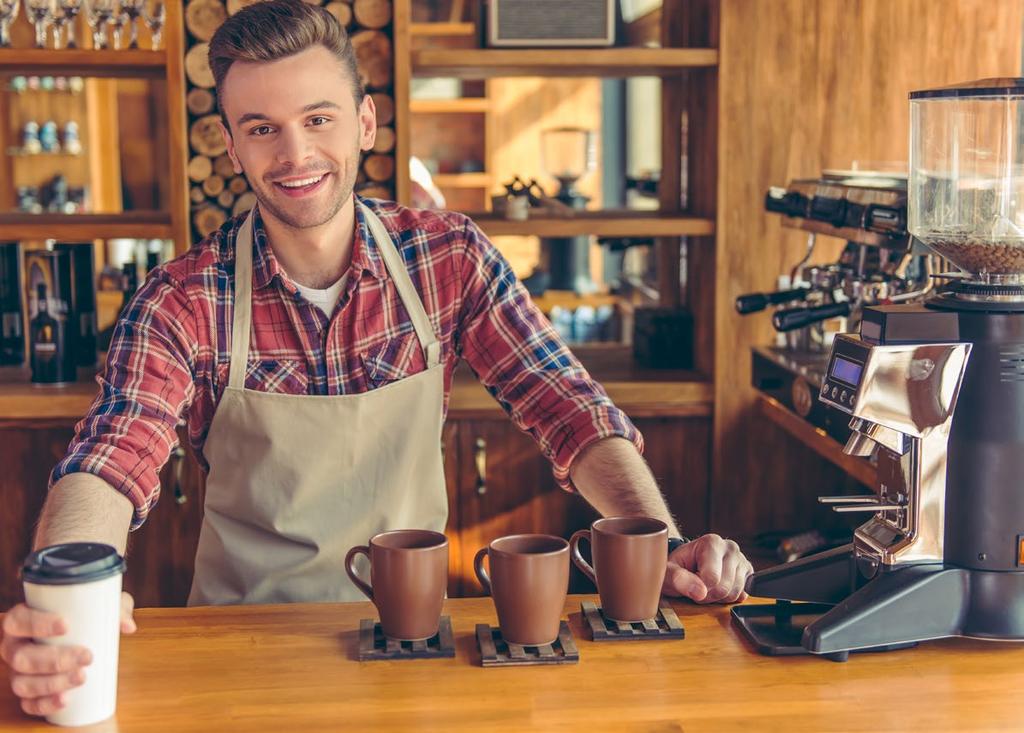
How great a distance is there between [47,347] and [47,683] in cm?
204

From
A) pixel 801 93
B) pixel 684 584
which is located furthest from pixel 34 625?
pixel 801 93

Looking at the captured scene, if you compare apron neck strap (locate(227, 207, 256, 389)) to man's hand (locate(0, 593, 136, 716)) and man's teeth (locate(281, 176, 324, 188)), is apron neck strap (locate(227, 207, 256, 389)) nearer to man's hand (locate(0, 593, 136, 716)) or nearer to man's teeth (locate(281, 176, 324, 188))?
man's teeth (locate(281, 176, 324, 188))

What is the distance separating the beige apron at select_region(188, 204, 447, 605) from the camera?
1.95 meters

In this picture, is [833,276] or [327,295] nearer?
[327,295]

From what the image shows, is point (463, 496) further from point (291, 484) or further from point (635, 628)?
point (635, 628)

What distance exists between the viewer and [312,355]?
6.68 ft

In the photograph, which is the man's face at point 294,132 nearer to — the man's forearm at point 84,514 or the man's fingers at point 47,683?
the man's forearm at point 84,514

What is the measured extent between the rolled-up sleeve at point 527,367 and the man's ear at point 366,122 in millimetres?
217

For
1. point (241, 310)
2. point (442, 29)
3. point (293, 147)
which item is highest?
point (442, 29)

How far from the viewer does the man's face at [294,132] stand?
1.94 meters

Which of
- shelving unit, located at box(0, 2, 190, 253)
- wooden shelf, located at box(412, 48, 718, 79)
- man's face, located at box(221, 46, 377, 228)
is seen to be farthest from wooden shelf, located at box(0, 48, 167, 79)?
man's face, located at box(221, 46, 377, 228)

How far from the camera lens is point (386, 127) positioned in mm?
3146

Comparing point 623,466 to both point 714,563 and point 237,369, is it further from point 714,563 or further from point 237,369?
point 237,369

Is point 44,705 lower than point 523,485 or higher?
higher
